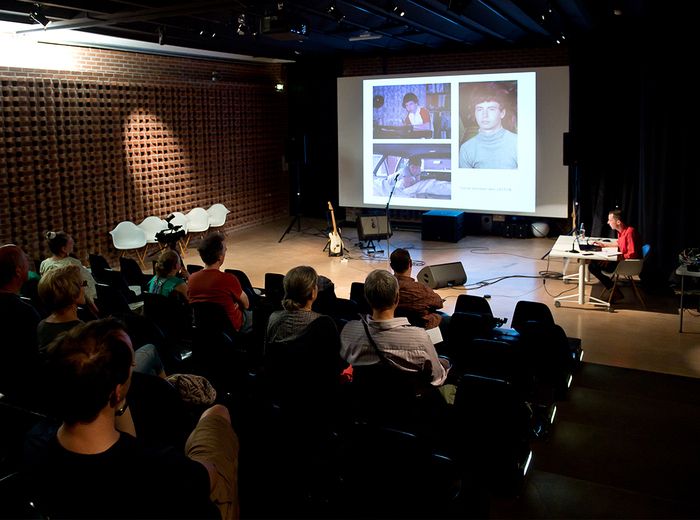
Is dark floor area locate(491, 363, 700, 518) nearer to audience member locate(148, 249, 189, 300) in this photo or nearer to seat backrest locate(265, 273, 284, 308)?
seat backrest locate(265, 273, 284, 308)

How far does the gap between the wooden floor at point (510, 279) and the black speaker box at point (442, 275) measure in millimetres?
162

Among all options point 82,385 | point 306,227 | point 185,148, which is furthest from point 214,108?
point 82,385

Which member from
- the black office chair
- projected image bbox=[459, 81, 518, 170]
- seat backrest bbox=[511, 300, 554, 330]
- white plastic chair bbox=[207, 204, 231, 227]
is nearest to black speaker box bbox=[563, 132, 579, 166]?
projected image bbox=[459, 81, 518, 170]

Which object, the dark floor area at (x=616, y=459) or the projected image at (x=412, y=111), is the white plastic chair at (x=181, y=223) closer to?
the projected image at (x=412, y=111)

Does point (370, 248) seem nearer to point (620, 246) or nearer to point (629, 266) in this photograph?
point (620, 246)

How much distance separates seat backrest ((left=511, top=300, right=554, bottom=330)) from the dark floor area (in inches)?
23.7

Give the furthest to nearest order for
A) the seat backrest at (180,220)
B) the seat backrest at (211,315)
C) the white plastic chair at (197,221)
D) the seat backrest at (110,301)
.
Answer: the white plastic chair at (197,221)
the seat backrest at (180,220)
the seat backrest at (110,301)
the seat backrest at (211,315)

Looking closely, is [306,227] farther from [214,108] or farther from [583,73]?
[583,73]

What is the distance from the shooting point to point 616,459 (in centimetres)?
384

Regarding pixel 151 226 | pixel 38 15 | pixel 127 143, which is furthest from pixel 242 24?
pixel 151 226

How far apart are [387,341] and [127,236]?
8554 millimetres

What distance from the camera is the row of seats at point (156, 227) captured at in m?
11.1

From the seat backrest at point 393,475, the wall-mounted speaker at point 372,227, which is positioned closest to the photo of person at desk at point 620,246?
the wall-mounted speaker at point 372,227

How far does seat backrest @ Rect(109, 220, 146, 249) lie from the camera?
11.0 m
